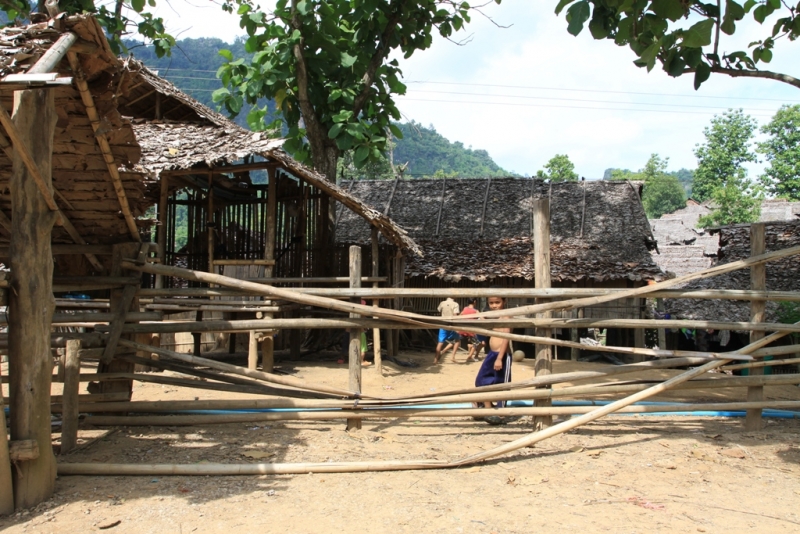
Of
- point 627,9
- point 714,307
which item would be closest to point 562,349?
point 714,307

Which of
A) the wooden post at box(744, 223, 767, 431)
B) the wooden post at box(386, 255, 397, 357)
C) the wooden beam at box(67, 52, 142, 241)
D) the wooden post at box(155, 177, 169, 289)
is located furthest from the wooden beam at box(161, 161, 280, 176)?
the wooden post at box(744, 223, 767, 431)

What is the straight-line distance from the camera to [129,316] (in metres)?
4.75

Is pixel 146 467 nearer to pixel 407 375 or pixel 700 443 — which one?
pixel 700 443

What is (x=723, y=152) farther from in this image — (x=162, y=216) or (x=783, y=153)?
(x=162, y=216)

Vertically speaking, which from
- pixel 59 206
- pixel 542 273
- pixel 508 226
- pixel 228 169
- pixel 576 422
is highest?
pixel 228 169

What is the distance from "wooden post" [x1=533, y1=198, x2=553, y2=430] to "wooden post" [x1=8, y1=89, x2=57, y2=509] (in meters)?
3.62

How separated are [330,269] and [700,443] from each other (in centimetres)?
761

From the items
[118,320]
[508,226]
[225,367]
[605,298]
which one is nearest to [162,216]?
[118,320]

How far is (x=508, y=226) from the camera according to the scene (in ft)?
52.3

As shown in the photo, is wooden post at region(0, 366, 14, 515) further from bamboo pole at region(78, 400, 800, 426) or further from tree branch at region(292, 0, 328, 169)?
tree branch at region(292, 0, 328, 169)

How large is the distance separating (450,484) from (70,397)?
2703 mm

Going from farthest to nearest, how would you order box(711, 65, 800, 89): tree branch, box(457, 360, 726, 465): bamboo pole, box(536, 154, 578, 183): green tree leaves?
box(536, 154, 578, 183): green tree leaves → box(711, 65, 800, 89): tree branch → box(457, 360, 726, 465): bamboo pole

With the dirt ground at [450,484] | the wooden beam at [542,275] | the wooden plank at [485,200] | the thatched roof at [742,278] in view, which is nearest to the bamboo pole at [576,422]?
the dirt ground at [450,484]

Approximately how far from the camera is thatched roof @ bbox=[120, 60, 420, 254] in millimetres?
8367
